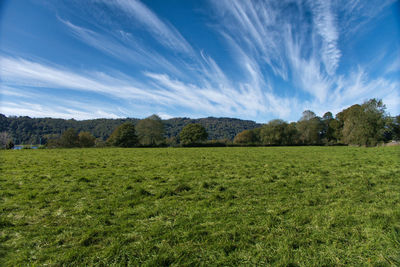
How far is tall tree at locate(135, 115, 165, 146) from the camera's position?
2940 inches

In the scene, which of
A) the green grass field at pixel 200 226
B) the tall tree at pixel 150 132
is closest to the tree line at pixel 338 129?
the tall tree at pixel 150 132

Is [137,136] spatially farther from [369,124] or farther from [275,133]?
[369,124]

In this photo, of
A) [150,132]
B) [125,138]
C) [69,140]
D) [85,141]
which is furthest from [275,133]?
[69,140]

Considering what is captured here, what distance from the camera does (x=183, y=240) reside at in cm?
379

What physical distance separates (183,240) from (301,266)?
7.36 ft

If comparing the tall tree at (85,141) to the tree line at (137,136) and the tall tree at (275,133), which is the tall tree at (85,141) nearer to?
the tree line at (137,136)

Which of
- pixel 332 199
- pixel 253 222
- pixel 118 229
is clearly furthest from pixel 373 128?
pixel 118 229

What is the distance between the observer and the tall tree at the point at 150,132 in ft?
245

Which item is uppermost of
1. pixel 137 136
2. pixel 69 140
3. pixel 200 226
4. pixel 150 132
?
pixel 150 132

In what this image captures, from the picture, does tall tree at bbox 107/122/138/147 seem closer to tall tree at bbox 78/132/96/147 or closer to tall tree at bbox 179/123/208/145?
tall tree at bbox 78/132/96/147

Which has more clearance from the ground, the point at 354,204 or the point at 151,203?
the point at 354,204

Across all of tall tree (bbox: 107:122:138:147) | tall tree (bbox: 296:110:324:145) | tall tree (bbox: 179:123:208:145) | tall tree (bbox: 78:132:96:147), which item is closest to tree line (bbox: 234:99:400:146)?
tall tree (bbox: 296:110:324:145)

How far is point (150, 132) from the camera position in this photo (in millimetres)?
74562

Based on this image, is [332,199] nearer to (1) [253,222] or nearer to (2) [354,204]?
(2) [354,204]
